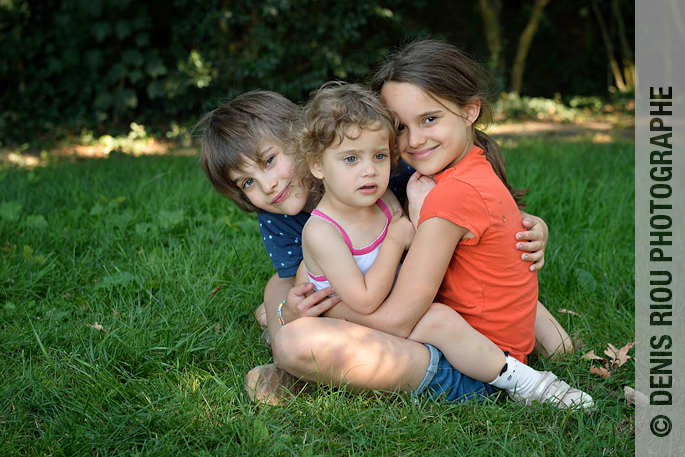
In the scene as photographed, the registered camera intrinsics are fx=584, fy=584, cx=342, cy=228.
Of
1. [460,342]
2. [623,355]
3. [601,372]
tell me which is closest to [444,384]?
[460,342]

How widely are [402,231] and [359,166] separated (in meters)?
0.26

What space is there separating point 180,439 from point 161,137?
6304 millimetres

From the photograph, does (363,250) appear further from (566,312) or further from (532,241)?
(566,312)

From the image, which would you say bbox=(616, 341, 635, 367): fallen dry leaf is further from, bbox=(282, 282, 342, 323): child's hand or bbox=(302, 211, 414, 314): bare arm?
bbox=(282, 282, 342, 323): child's hand

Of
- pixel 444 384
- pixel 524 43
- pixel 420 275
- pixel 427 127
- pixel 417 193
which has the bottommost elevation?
pixel 444 384

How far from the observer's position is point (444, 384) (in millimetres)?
1908

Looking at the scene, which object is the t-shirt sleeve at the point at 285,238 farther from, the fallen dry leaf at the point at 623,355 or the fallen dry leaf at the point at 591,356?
the fallen dry leaf at the point at 623,355

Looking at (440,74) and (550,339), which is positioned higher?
(440,74)

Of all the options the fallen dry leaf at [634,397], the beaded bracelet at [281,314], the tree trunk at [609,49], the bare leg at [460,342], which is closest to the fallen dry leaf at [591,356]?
the fallen dry leaf at [634,397]

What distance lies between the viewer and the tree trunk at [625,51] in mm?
9633

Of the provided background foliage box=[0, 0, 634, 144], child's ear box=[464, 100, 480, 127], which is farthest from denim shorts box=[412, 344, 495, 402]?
background foliage box=[0, 0, 634, 144]

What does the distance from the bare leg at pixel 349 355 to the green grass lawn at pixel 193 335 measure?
7cm

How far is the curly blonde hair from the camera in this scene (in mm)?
1832

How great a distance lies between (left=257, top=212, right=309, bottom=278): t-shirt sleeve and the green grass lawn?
0.32 m
